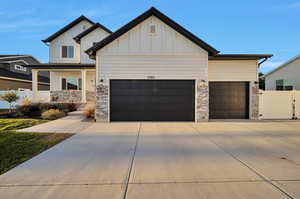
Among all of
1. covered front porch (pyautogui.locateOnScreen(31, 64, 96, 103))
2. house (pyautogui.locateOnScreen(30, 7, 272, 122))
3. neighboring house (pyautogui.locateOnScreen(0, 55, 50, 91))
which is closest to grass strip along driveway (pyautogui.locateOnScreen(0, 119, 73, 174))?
house (pyautogui.locateOnScreen(30, 7, 272, 122))

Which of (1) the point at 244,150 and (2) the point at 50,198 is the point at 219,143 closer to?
(1) the point at 244,150

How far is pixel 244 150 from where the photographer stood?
17.0ft

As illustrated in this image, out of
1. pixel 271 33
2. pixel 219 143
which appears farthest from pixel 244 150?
pixel 271 33

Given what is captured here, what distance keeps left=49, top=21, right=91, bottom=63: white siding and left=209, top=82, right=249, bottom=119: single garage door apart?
14.9 metres

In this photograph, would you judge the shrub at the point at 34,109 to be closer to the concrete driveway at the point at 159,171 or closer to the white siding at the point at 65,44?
the white siding at the point at 65,44

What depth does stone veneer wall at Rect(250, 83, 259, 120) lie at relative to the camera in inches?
449

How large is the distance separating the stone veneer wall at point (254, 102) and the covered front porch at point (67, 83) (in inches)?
507

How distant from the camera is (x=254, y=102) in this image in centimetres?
1145

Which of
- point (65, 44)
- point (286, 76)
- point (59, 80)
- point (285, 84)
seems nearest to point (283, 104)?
point (285, 84)

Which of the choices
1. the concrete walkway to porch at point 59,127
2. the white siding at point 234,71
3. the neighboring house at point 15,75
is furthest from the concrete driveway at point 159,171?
the neighboring house at point 15,75

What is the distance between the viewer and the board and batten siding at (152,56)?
33.5 feet

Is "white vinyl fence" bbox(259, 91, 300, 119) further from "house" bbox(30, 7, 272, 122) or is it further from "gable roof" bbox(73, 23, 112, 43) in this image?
"gable roof" bbox(73, 23, 112, 43)

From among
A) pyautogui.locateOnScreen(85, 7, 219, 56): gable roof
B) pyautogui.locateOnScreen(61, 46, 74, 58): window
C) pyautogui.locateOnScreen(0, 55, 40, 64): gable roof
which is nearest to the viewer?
pyautogui.locateOnScreen(85, 7, 219, 56): gable roof

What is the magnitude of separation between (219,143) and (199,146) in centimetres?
85
